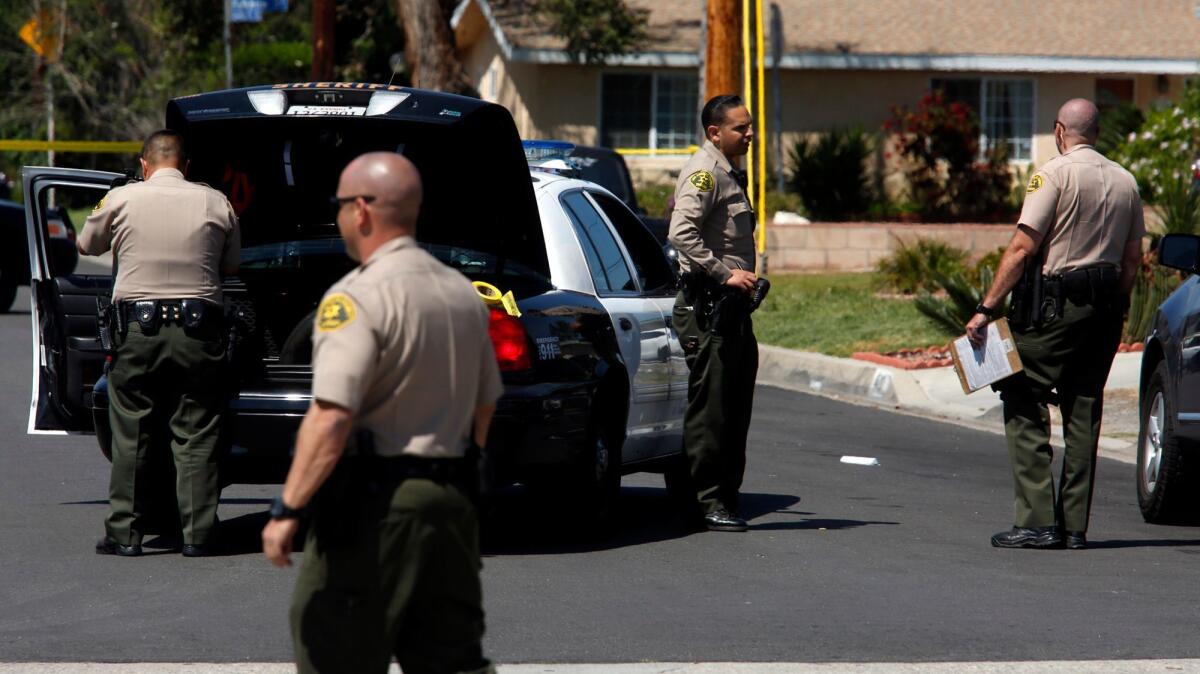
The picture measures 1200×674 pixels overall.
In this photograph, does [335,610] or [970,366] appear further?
[970,366]

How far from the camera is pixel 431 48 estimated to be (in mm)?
27016

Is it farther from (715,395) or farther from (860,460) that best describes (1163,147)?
(715,395)

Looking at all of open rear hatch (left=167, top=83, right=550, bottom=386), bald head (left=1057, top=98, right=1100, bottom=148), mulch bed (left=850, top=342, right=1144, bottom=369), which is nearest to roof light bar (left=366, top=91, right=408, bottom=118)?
open rear hatch (left=167, top=83, right=550, bottom=386)

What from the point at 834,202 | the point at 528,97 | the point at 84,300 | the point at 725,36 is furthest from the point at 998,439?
the point at 528,97

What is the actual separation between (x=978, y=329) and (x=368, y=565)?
447cm

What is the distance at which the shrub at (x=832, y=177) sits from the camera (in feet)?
93.3

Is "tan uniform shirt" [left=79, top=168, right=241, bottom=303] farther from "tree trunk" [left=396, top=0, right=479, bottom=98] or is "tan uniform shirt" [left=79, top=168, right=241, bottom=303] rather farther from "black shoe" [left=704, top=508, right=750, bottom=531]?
"tree trunk" [left=396, top=0, right=479, bottom=98]

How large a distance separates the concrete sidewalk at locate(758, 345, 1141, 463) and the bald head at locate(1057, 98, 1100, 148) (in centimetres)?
475

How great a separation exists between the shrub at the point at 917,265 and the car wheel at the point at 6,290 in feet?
33.9

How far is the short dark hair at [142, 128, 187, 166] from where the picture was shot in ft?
24.5

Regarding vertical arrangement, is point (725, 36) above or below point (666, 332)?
above

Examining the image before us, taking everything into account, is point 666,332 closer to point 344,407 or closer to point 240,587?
point 240,587

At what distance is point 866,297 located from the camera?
2055 cm

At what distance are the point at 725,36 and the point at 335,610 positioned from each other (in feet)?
54.2
